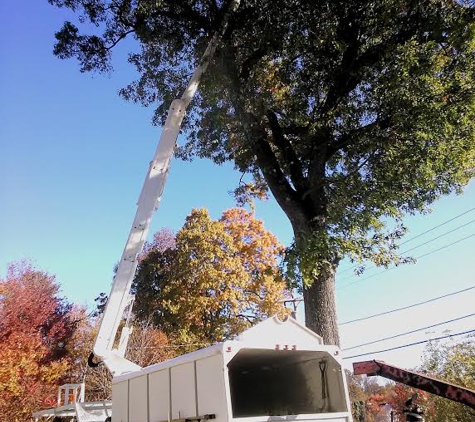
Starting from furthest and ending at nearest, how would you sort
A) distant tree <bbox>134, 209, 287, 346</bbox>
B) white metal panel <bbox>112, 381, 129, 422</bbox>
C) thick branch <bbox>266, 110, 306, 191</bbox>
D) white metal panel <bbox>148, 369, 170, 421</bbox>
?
distant tree <bbox>134, 209, 287, 346</bbox>, thick branch <bbox>266, 110, 306, 191</bbox>, white metal panel <bbox>112, 381, 129, 422</bbox>, white metal panel <bbox>148, 369, 170, 421</bbox>

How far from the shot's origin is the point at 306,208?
9.65 m

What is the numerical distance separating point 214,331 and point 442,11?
18.7 m

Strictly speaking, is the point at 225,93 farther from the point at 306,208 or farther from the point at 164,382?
the point at 164,382

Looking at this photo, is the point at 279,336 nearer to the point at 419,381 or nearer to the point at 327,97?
the point at 419,381

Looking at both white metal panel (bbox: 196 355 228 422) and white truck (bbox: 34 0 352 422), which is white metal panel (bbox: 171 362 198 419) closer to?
white truck (bbox: 34 0 352 422)

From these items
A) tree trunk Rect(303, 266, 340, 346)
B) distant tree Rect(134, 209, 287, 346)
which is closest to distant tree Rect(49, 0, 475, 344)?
tree trunk Rect(303, 266, 340, 346)

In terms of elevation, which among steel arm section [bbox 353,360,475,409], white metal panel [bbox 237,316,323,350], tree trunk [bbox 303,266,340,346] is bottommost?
steel arm section [bbox 353,360,475,409]

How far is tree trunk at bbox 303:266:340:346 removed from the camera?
336 inches

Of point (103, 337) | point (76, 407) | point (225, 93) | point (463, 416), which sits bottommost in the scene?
point (463, 416)

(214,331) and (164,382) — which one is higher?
(214,331)

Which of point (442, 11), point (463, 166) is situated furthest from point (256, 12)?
point (463, 166)

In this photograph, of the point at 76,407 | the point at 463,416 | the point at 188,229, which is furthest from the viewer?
the point at 188,229

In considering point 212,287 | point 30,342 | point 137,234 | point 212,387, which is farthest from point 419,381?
point 212,287

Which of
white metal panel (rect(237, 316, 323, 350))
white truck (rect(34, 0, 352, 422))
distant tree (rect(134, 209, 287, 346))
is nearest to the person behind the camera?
white truck (rect(34, 0, 352, 422))
